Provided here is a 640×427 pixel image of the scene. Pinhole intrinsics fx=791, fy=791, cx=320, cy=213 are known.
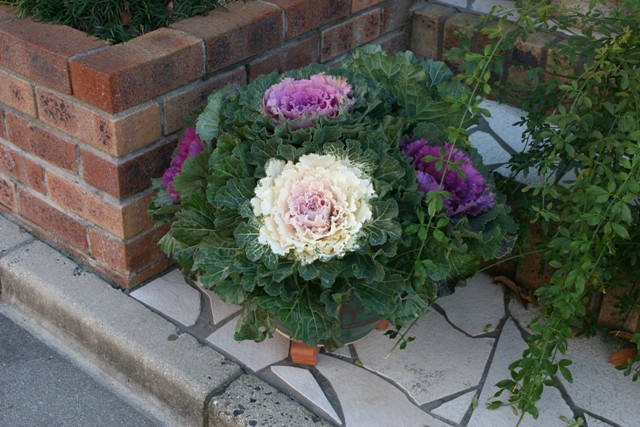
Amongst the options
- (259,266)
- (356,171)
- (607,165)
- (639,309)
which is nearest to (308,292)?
(259,266)

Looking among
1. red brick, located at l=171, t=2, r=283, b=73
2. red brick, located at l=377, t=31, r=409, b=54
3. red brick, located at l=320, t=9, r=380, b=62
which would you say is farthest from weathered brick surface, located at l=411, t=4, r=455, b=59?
red brick, located at l=171, t=2, r=283, b=73

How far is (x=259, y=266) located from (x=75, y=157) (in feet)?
2.36

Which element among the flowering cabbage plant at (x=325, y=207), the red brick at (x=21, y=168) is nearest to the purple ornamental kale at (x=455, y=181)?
the flowering cabbage plant at (x=325, y=207)

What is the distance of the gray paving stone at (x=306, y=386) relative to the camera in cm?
184

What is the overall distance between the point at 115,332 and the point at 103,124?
53cm

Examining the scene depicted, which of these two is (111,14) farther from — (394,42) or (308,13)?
(394,42)

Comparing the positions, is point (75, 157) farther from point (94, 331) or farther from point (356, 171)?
point (356, 171)

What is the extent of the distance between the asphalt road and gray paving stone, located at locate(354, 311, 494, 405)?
581 mm

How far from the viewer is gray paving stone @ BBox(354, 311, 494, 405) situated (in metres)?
1.94

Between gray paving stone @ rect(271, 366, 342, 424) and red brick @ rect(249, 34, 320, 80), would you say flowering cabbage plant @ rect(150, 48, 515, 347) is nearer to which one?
gray paving stone @ rect(271, 366, 342, 424)

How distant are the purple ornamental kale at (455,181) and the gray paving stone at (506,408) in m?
0.45

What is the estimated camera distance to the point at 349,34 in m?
2.57

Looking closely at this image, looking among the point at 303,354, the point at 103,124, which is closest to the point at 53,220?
the point at 103,124

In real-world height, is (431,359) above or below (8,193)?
below
